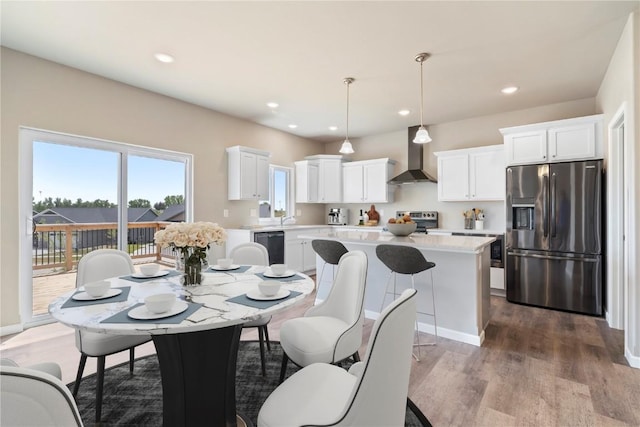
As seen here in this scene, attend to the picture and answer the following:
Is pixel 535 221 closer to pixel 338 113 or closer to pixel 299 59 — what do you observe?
pixel 338 113

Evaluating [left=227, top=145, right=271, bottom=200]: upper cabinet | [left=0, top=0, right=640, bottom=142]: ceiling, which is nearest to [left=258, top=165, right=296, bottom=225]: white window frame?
[left=227, top=145, right=271, bottom=200]: upper cabinet

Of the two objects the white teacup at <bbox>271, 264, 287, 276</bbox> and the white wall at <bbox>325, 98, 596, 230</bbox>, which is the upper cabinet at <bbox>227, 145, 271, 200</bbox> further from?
the white teacup at <bbox>271, 264, 287, 276</bbox>

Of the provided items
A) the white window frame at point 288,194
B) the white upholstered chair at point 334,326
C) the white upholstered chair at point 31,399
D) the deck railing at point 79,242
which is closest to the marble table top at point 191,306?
the white upholstered chair at point 334,326

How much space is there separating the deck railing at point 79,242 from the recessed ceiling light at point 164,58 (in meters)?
1.96

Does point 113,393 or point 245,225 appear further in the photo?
point 245,225

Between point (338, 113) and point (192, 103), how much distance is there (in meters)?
2.17

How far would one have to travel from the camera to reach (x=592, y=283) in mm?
3488

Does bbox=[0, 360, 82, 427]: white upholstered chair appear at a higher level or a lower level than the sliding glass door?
lower

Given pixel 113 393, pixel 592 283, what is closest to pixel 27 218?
pixel 113 393

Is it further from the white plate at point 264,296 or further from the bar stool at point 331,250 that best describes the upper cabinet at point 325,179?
the white plate at point 264,296

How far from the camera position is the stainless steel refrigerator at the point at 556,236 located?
346 cm

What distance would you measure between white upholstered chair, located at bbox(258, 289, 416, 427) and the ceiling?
2.31 m

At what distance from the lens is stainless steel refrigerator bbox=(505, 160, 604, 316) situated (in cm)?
346

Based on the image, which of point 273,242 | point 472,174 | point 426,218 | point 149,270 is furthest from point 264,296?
point 426,218
